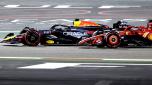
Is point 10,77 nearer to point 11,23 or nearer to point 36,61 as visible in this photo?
point 36,61

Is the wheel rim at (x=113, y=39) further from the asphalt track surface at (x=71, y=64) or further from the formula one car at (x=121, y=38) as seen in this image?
the asphalt track surface at (x=71, y=64)

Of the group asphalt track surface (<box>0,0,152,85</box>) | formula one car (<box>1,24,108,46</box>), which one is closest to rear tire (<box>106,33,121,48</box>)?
asphalt track surface (<box>0,0,152,85</box>)

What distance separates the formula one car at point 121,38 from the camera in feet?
61.0

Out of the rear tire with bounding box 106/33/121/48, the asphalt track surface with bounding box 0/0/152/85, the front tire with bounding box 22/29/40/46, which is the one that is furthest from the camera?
the front tire with bounding box 22/29/40/46

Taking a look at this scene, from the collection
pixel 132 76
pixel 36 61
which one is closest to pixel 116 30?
pixel 36 61

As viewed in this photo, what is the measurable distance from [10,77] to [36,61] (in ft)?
9.45

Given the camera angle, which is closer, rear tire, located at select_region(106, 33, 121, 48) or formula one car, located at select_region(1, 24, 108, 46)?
rear tire, located at select_region(106, 33, 121, 48)

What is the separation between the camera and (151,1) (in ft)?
127

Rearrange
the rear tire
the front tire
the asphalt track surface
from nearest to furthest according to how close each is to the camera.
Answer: the asphalt track surface
the rear tire
the front tire

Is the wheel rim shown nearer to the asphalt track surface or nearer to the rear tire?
the rear tire

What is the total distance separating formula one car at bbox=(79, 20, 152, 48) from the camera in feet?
61.0

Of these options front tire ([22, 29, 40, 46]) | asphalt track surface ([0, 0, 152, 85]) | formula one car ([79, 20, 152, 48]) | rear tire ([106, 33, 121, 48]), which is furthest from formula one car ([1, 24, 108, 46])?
rear tire ([106, 33, 121, 48])

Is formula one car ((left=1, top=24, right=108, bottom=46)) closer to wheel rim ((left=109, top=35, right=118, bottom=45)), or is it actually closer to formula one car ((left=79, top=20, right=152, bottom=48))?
formula one car ((left=79, top=20, right=152, bottom=48))

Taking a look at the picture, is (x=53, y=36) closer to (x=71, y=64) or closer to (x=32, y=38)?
(x=32, y=38)
